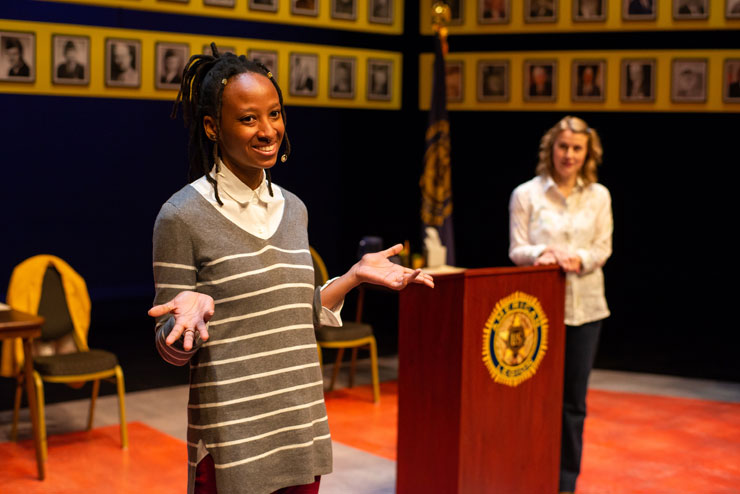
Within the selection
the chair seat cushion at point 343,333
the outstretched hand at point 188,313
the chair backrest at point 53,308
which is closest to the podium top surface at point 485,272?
the outstretched hand at point 188,313

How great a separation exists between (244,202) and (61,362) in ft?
11.2

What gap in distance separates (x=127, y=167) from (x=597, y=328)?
4.49 metres

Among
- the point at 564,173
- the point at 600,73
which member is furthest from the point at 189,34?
the point at 564,173

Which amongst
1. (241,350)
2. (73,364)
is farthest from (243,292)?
(73,364)

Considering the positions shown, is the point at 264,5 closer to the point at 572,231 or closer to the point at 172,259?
the point at 572,231

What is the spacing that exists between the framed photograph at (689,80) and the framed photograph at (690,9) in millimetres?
318

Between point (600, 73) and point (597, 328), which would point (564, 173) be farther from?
point (600, 73)

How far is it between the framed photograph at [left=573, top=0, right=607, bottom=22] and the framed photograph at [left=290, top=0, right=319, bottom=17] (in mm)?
2050

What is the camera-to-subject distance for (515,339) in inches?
144

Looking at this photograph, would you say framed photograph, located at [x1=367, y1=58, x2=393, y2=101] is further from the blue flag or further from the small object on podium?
the small object on podium

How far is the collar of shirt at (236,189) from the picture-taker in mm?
1904

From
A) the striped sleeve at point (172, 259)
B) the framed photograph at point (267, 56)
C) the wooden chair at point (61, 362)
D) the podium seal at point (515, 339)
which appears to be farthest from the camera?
the framed photograph at point (267, 56)

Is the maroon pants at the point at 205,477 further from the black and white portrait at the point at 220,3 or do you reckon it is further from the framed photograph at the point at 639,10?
the framed photograph at the point at 639,10

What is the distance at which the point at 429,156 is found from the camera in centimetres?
707
